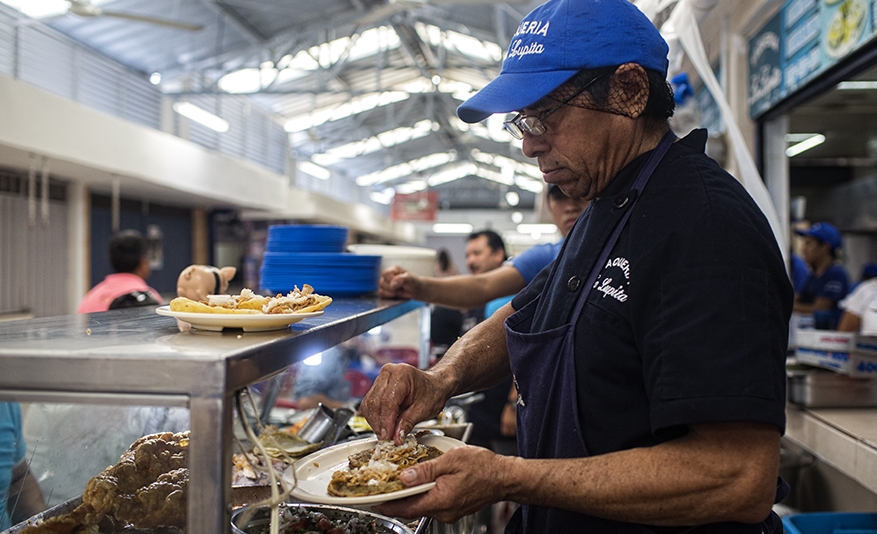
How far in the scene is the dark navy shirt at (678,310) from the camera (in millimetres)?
1010

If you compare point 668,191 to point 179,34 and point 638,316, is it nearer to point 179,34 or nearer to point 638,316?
point 638,316

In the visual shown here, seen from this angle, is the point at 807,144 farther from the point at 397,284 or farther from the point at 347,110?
the point at 347,110

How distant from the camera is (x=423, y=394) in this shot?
153cm

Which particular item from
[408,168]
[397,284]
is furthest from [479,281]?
[408,168]

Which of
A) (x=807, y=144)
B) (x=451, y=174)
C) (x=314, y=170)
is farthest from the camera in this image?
(x=451, y=174)

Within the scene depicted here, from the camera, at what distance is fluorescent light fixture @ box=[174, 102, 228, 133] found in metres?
10.1

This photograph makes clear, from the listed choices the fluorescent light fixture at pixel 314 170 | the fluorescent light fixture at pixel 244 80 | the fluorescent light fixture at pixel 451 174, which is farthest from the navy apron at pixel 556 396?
the fluorescent light fixture at pixel 451 174

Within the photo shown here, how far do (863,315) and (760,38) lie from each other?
82.7 inches

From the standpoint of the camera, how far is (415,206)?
1617cm

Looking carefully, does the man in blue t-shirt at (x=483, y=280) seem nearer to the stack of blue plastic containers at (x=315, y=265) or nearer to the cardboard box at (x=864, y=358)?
the stack of blue plastic containers at (x=315, y=265)

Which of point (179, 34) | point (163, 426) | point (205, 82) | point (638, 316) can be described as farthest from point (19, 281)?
point (638, 316)

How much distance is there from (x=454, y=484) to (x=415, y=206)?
15204 millimetres

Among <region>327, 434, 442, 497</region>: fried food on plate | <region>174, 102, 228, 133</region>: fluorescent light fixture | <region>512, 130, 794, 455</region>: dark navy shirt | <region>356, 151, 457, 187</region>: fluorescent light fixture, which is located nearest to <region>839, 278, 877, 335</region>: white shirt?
<region>512, 130, 794, 455</region>: dark navy shirt

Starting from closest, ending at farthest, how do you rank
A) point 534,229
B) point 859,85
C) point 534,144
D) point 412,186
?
point 534,144 → point 859,85 → point 412,186 → point 534,229
